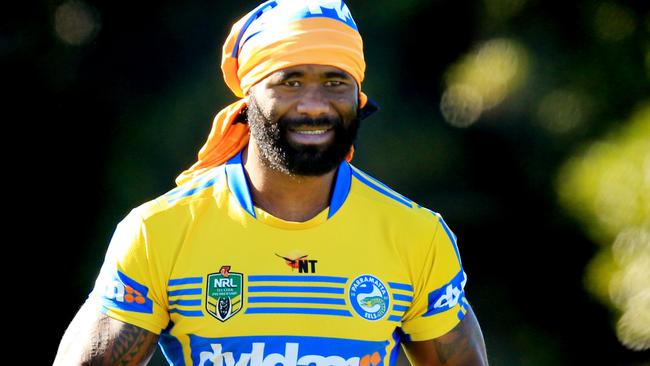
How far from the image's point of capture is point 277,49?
11.5 feet

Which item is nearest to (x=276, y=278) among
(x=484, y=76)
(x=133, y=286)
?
(x=133, y=286)

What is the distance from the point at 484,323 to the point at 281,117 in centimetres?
377

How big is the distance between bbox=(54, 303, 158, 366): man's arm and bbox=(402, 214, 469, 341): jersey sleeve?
0.69 meters

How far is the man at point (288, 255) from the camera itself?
3.35 metres

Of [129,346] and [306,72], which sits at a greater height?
[306,72]

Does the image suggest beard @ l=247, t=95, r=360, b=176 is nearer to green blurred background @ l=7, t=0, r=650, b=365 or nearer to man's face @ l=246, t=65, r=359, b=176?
Result: man's face @ l=246, t=65, r=359, b=176

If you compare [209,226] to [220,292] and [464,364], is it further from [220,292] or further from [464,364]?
[464,364]

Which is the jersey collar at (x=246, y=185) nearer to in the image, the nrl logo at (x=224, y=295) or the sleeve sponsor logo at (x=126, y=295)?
the nrl logo at (x=224, y=295)

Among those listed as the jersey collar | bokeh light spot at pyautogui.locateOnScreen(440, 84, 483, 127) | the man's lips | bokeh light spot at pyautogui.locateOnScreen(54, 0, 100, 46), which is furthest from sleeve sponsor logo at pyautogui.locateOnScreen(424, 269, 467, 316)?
bokeh light spot at pyautogui.locateOnScreen(54, 0, 100, 46)

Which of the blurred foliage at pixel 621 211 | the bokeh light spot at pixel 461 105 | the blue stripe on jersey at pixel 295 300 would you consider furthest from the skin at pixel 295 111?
the bokeh light spot at pixel 461 105

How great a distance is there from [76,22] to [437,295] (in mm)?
4016

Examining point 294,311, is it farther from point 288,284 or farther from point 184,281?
point 184,281

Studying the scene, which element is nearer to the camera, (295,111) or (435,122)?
(295,111)

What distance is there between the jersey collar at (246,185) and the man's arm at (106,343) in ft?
1.39
